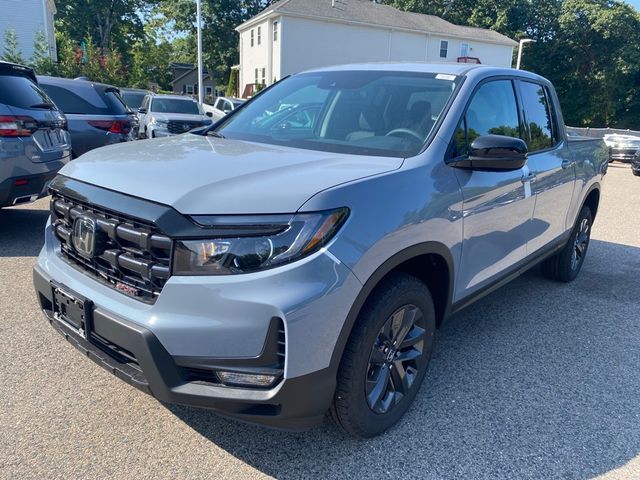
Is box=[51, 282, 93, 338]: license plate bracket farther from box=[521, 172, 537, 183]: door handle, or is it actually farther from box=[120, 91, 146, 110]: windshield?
box=[120, 91, 146, 110]: windshield

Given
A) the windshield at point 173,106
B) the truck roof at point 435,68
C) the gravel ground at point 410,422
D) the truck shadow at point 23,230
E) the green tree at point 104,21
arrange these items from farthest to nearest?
the green tree at point 104,21 < the windshield at point 173,106 < the truck shadow at point 23,230 < the truck roof at point 435,68 < the gravel ground at point 410,422

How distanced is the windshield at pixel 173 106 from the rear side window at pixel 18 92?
998 cm

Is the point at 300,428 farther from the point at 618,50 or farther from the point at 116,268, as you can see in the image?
the point at 618,50

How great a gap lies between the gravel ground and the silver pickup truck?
29cm

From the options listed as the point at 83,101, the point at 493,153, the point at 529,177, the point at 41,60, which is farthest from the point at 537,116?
the point at 41,60

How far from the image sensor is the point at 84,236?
2.48m

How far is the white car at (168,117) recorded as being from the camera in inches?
546

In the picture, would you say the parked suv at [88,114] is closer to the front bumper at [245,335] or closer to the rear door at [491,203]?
the rear door at [491,203]

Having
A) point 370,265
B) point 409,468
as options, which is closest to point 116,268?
point 370,265

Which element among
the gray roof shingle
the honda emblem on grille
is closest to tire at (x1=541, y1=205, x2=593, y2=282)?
the honda emblem on grille

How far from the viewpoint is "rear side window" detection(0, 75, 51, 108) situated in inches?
209

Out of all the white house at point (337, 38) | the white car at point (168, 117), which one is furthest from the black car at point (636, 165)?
the white house at point (337, 38)

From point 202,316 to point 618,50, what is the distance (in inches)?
1848

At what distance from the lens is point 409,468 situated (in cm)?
250
